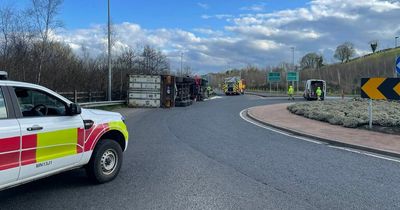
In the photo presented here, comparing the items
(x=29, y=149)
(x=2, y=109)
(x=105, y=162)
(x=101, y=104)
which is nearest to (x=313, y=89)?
(x=101, y=104)

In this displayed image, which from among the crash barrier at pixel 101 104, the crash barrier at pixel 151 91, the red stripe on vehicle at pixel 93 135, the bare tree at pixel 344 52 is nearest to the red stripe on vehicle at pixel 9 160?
the red stripe on vehicle at pixel 93 135

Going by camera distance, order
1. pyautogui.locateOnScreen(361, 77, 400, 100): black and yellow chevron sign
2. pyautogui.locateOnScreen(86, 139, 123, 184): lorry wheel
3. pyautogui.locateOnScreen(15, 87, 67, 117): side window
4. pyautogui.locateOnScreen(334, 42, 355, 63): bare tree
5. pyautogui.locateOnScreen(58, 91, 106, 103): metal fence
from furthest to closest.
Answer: pyautogui.locateOnScreen(334, 42, 355, 63): bare tree, pyautogui.locateOnScreen(58, 91, 106, 103): metal fence, pyautogui.locateOnScreen(361, 77, 400, 100): black and yellow chevron sign, pyautogui.locateOnScreen(86, 139, 123, 184): lorry wheel, pyautogui.locateOnScreen(15, 87, 67, 117): side window

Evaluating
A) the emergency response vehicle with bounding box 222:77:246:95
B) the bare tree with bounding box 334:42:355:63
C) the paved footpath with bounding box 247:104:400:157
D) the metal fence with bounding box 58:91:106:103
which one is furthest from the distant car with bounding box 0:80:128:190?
the bare tree with bounding box 334:42:355:63

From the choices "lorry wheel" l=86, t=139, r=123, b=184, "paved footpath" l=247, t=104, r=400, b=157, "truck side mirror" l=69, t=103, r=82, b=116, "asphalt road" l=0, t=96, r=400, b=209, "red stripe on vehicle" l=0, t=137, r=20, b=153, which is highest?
"truck side mirror" l=69, t=103, r=82, b=116

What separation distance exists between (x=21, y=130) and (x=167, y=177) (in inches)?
116

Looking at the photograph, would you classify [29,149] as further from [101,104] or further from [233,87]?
[233,87]

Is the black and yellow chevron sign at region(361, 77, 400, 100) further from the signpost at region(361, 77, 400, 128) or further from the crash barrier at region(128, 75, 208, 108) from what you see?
the crash barrier at region(128, 75, 208, 108)

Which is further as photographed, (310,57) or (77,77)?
(310,57)

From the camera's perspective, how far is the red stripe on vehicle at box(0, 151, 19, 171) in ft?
16.2

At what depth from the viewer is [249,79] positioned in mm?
133500

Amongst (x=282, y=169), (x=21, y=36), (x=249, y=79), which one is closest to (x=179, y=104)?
(x=21, y=36)

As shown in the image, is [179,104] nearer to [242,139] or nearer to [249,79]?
[242,139]

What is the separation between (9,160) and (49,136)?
73 centimetres

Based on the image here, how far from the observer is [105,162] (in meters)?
6.99
